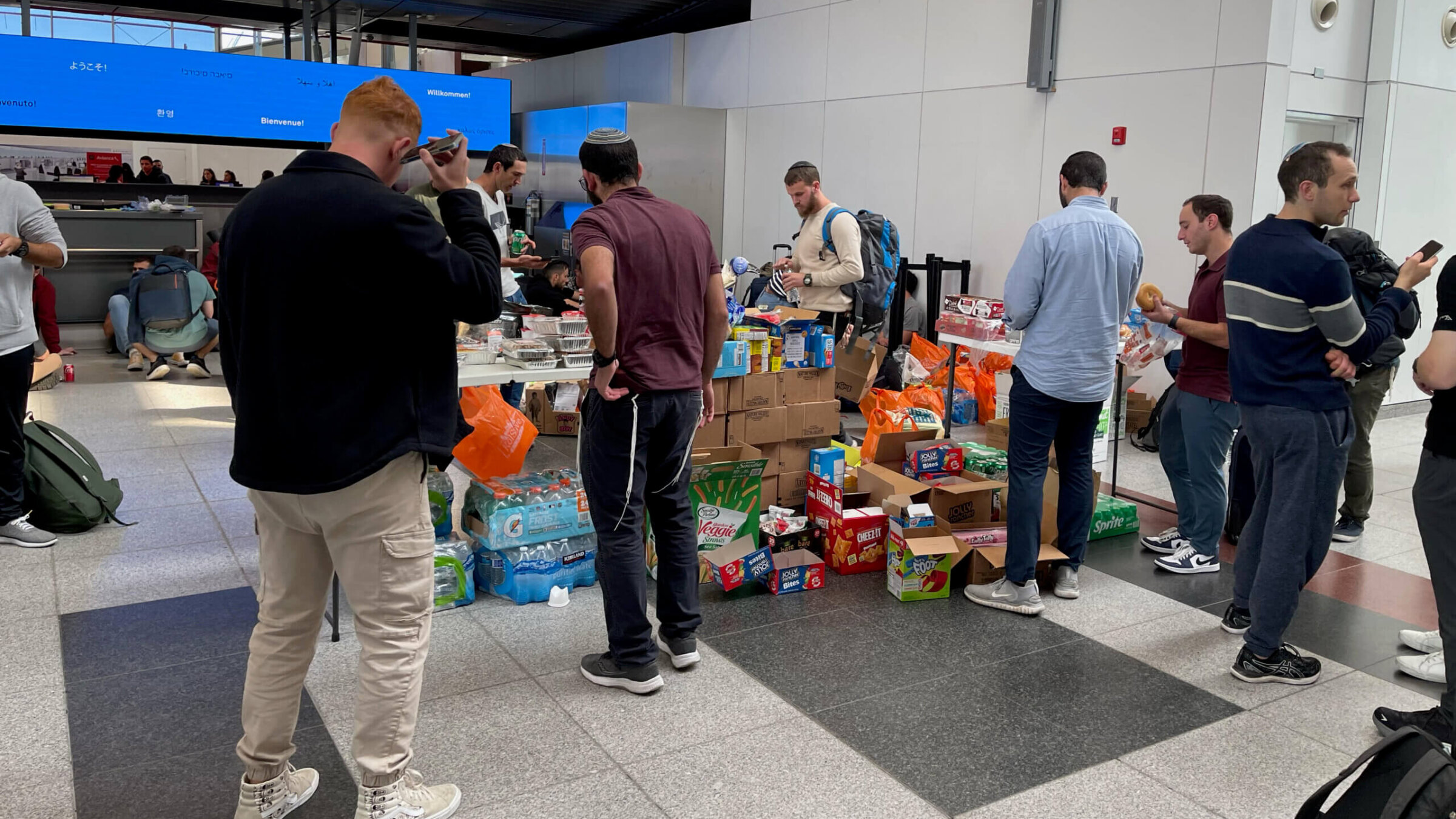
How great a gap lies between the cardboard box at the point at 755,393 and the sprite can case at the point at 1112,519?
1.47 m

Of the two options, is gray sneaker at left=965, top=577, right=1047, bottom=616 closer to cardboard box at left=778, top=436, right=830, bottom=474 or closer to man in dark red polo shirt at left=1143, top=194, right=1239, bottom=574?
man in dark red polo shirt at left=1143, top=194, right=1239, bottom=574

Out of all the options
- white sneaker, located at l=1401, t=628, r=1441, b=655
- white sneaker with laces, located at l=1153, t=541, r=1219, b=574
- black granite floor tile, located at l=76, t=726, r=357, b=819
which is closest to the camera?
black granite floor tile, located at l=76, t=726, r=357, b=819

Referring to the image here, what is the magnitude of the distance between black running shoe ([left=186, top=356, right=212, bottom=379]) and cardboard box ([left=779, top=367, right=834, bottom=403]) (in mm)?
5398

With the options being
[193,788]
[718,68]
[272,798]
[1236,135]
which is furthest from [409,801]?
[718,68]

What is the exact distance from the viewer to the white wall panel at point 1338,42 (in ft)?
20.4

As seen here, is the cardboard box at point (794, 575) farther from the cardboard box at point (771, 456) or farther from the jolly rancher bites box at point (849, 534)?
the cardboard box at point (771, 456)

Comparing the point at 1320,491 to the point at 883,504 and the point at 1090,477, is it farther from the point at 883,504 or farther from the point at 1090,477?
the point at 883,504

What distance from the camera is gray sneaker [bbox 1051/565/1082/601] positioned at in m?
3.84

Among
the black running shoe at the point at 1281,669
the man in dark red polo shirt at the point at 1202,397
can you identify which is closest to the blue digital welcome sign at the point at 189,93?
the man in dark red polo shirt at the point at 1202,397

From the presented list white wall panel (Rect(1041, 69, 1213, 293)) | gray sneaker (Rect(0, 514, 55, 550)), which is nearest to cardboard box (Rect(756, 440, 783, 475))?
gray sneaker (Rect(0, 514, 55, 550))

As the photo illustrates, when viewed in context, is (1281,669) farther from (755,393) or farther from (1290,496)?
(755,393)

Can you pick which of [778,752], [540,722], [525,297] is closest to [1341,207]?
[778,752]

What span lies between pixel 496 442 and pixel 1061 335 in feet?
6.68

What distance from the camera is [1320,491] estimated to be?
119 inches
